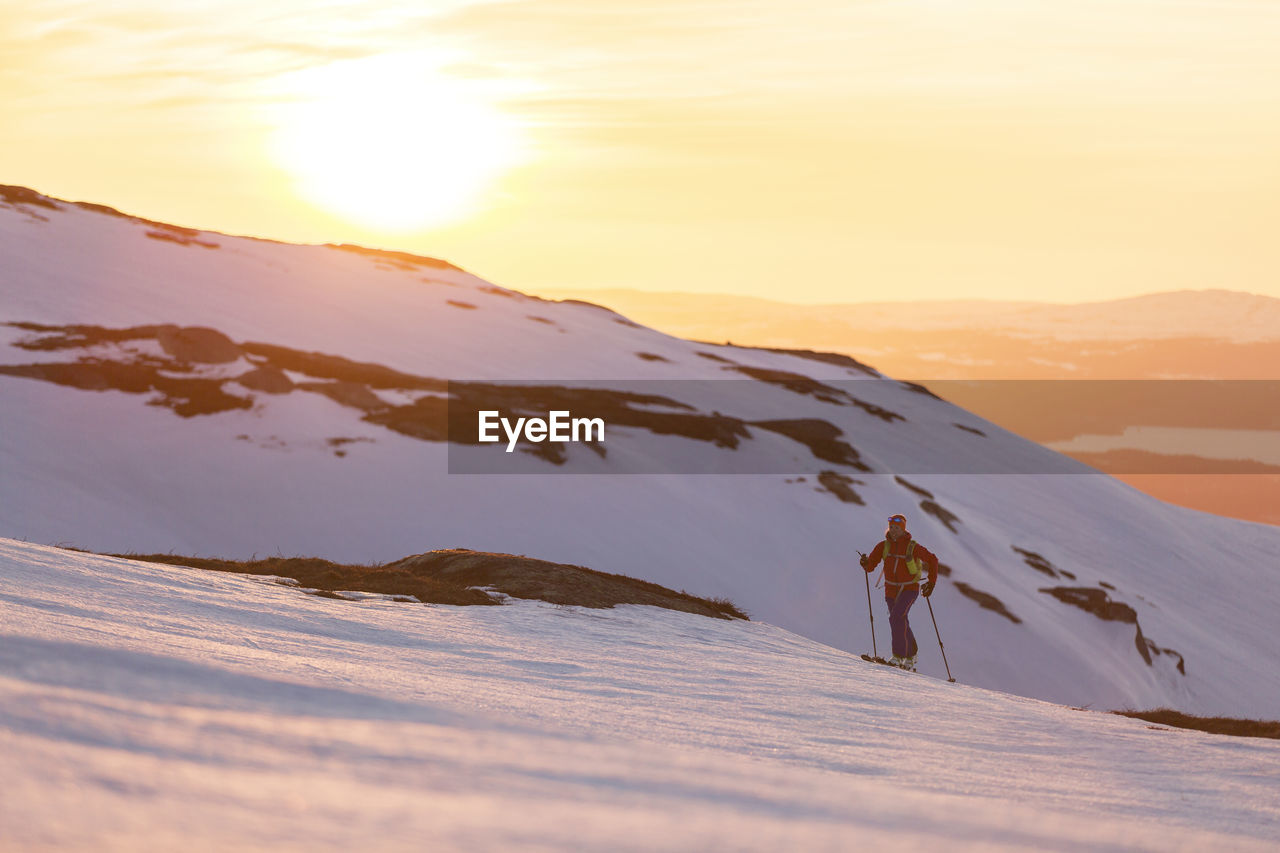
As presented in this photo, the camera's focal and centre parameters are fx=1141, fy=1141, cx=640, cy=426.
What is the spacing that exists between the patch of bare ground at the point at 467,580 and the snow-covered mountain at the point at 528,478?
18233mm

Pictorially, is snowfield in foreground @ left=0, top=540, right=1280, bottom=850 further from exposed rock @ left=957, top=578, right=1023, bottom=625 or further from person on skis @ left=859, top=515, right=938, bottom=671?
exposed rock @ left=957, top=578, right=1023, bottom=625

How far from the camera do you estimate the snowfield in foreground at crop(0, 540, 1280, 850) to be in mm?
4801

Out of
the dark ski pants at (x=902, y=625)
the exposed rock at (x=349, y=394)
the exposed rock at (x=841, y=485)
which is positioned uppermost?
the exposed rock at (x=349, y=394)

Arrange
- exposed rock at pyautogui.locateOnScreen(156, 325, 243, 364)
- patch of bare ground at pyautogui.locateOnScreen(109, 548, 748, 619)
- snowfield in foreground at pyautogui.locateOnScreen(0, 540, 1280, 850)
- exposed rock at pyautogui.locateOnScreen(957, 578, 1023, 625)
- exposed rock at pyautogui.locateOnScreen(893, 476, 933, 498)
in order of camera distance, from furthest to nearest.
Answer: exposed rock at pyautogui.locateOnScreen(893, 476, 933, 498), exposed rock at pyautogui.locateOnScreen(156, 325, 243, 364), exposed rock at pyautogui.locateOnScreen(957, 578, 1023, 625), patch of bare ground at pyautogui.locateOnScreen(109, 548, 748, 619), snowfield in foreground at pyautogui.locateOnScreen(0, 540, 1280, 850)

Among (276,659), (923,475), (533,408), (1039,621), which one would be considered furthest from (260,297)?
(276,659)

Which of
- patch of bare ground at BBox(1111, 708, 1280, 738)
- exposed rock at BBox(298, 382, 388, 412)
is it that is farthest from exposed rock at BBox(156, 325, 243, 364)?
patch of bare ground at BBox(1111, 708, 1280, 738)

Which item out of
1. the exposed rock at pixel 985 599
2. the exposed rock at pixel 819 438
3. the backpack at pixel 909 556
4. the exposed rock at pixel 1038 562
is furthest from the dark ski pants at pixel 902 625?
the exposed rock at pixel 1038 562

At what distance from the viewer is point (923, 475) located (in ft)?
273

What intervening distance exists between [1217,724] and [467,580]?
Answer: 470 inches

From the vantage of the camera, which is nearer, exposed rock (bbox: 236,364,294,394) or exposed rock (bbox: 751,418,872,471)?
exposed rock (bbox: 236,364,294,394)

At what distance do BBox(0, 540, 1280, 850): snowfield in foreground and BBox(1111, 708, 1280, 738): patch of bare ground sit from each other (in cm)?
293

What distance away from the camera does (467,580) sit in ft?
65.9

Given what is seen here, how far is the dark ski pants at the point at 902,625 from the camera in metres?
18.8

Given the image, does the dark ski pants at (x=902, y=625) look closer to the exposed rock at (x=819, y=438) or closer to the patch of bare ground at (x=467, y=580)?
the patch of bare ground at (x=467, y=580)
